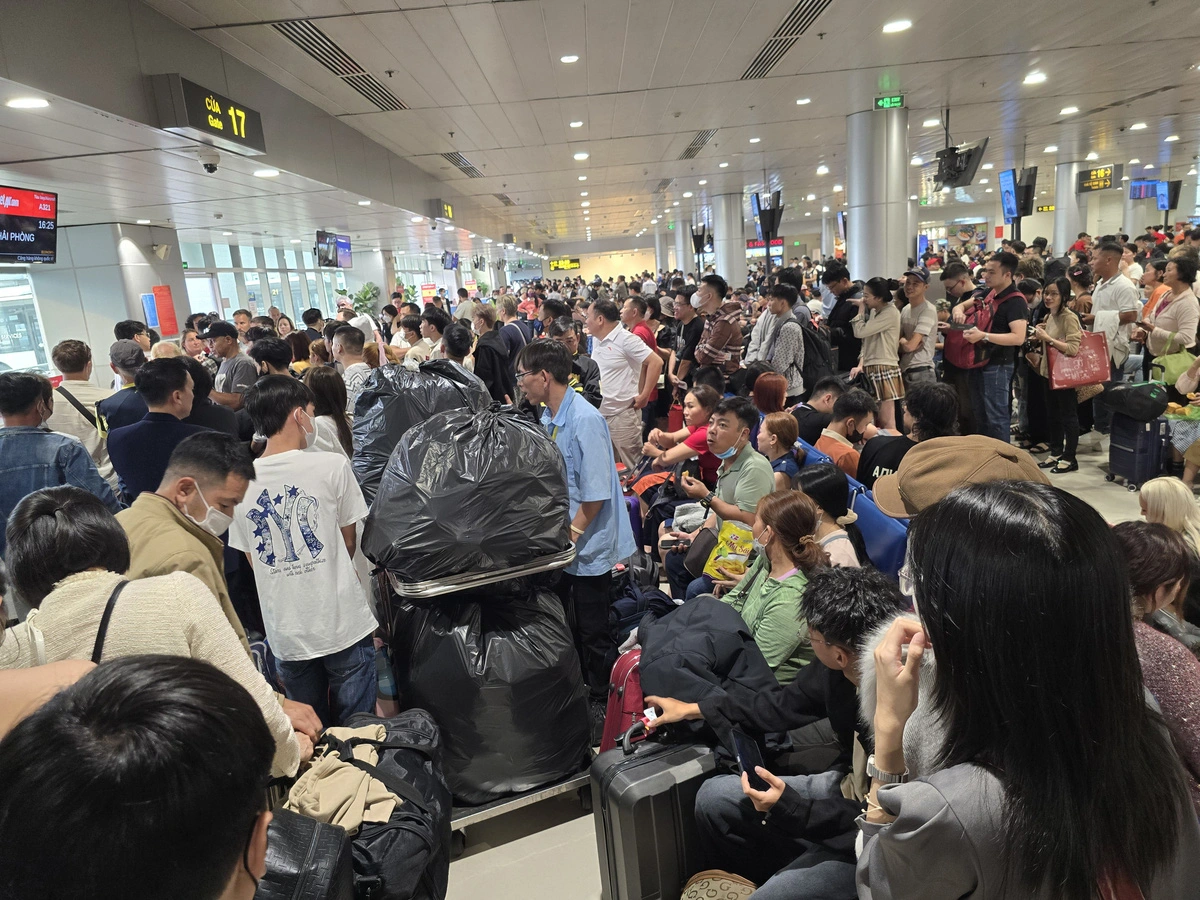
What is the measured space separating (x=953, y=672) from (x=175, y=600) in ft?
5.12

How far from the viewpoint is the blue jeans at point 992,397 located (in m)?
6.04

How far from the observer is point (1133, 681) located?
908 mm

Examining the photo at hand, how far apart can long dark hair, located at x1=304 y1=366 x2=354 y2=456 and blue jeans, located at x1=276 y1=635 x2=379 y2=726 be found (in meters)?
1.42

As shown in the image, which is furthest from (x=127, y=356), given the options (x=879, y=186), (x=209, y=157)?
(x=879, y=186)

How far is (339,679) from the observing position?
2686 mm

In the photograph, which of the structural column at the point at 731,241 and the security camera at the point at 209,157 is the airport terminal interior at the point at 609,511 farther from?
the structural column at the point at 731,241

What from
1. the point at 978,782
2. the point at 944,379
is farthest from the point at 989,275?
the point at 978,782

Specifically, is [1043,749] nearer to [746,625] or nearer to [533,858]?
[746,625]

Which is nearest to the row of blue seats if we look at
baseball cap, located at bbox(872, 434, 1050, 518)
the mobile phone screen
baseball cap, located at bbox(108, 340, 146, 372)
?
baseball cap, located at bbox(872, 434, 1050, 518)

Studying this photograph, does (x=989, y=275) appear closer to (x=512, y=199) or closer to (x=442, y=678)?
(x=442, y=678)

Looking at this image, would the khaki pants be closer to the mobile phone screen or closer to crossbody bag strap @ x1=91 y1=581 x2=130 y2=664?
the mobile phone screen

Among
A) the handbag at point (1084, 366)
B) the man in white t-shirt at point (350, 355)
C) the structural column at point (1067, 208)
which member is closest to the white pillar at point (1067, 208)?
the structural column at point (1067, 208)

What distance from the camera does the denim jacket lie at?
347 centimetres

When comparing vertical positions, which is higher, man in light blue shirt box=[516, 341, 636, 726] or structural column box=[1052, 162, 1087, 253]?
structural column box=[1052, 162, 1087, 253]
